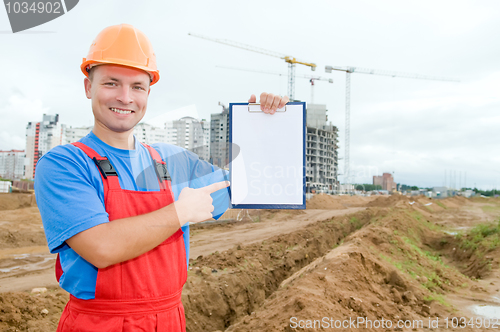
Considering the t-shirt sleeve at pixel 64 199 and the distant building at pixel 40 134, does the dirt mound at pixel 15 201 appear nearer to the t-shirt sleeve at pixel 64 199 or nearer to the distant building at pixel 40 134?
the t-shirt sleeve at pixel 64 199

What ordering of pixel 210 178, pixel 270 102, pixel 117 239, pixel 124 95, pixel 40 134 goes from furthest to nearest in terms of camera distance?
pixel 40 134, pixel 210 178, pixel 270 102, pixel 124 95, pixel 117 239

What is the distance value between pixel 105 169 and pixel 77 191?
0.17 m

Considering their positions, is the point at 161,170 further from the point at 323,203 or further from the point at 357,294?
the point at 323,203

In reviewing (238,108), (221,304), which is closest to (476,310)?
(221,304)

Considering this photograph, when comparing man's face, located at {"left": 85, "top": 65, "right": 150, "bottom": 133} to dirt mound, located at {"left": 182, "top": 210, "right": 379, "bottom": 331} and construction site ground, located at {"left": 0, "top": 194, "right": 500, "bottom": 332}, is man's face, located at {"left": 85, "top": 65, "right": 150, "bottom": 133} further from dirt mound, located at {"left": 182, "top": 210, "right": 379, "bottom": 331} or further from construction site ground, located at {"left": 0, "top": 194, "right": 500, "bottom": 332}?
dirt mound, located at {"left": 182, "top": 210, "right": 379, "bottom": 331}

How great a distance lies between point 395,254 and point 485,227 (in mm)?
6887

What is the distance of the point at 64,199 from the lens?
4.59 feet

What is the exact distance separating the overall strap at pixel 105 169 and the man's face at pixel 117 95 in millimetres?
187

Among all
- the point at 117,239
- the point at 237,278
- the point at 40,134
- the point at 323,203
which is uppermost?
the point at 40,134

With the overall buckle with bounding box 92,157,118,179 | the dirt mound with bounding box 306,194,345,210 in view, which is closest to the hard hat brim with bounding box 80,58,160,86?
the overall buckle with bounding box 92,157,118,179

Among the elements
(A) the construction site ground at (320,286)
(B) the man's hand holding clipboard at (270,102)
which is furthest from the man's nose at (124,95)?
(A) the construction site ground at (320,286)

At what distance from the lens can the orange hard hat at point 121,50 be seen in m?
1.61

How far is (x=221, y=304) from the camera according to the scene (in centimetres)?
672

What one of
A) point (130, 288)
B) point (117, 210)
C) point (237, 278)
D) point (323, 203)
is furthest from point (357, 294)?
point (323, 203)
